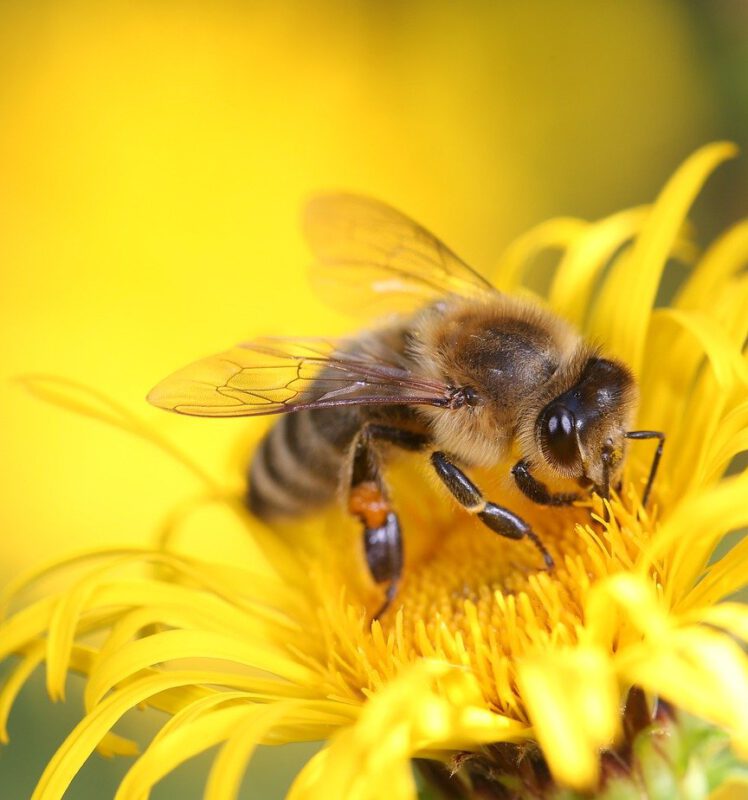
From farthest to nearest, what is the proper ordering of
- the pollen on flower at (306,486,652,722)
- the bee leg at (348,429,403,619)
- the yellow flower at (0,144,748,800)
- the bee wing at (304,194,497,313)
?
the bee wing at (304,194,497,313)
the bee leg at (348,429,403,619)
the pollen on flower at (306,486,652,722)
the yellow flower at (0,144,748,800)

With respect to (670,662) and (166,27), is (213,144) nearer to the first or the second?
(166,27)

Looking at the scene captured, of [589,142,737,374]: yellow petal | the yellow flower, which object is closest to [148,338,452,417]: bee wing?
the yellow flower

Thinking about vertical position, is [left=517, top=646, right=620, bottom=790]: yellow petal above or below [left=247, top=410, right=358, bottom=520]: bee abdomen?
above

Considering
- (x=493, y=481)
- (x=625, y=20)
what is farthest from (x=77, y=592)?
(x=625, y=20)

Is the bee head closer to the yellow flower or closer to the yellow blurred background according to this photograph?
the yellow flower

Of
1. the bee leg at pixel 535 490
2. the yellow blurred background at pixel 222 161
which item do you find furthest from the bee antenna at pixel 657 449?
the yellow blurred background at pixel 222 161

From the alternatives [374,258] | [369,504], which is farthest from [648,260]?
[369,504]
